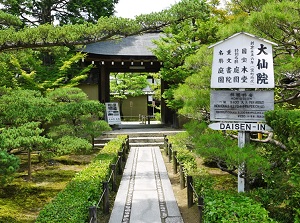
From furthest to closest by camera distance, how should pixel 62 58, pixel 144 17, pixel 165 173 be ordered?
1. pixel 62 58
2. pixel 165 173
3. pixel 144 17

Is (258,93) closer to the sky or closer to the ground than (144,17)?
closer to the ground

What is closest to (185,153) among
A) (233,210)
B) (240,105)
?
(240,105)

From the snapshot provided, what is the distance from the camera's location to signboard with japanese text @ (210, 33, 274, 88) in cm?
465

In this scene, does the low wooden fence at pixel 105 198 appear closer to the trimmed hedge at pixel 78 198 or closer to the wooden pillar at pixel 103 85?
the trimmed hedge at pixel 78 198

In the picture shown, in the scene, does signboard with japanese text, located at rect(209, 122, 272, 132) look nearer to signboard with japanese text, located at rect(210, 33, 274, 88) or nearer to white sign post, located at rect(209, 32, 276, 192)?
white sign post, located at rect(209, 32, 276, 192)

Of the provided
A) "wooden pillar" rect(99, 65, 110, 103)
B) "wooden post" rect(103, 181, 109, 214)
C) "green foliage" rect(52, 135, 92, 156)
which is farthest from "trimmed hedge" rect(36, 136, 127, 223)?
"wooden pillar" rect(99, 65, 110, 103)

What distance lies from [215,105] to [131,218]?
2.29 m

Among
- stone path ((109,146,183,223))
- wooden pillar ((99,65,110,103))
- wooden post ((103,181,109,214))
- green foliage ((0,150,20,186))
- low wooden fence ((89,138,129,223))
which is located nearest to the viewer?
green foliage ((0,150,20,186))

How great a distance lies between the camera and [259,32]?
4914 mm

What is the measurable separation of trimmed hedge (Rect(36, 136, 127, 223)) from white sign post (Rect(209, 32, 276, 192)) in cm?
218

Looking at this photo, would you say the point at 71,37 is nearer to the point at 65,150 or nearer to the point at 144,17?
the point at 144,17

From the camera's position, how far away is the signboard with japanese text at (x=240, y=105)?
15.3 ft

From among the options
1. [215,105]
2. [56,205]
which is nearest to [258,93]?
[215,105]

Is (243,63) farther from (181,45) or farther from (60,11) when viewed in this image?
(60,11)
